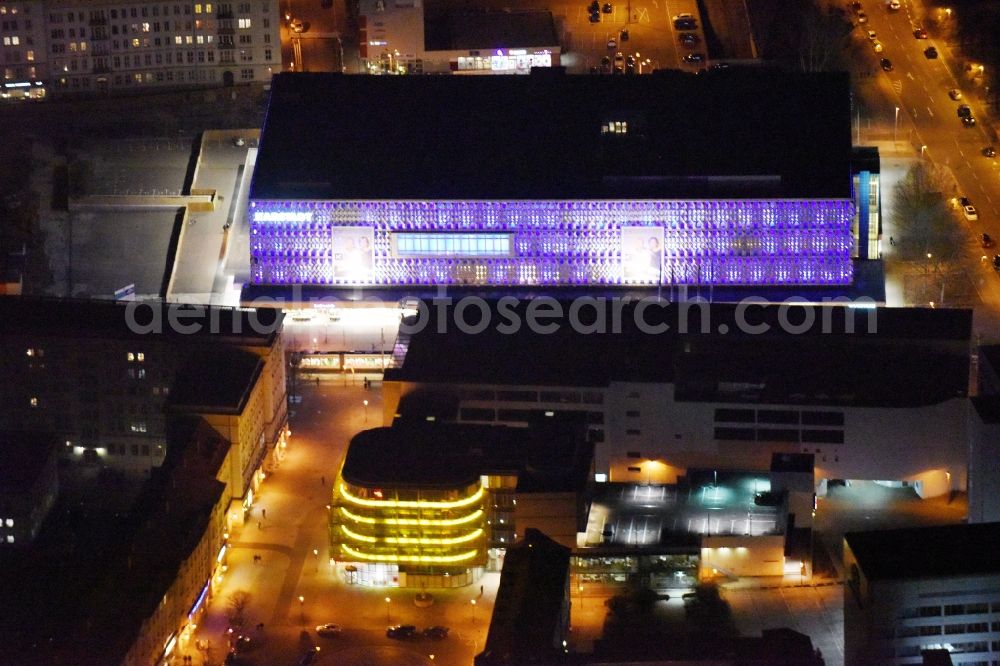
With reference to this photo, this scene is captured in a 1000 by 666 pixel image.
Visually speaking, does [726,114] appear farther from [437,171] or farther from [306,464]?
[306,464]

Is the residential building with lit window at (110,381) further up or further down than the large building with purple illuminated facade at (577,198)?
further down

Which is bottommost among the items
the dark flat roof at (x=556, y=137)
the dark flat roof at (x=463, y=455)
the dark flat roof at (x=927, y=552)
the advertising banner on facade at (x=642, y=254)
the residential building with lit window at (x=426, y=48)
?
the dark flat roof at (x=927, y=552)

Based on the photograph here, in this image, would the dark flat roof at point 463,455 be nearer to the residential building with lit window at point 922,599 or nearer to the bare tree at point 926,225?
the residential building with lit window at point 922,599

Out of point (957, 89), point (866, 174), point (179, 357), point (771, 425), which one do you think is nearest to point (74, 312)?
point (179, 357)

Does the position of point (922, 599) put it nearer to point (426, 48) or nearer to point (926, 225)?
point (926, 225)

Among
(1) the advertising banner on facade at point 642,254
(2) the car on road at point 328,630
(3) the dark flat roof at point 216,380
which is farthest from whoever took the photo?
(1) the advertising banner on facade at point 642,254

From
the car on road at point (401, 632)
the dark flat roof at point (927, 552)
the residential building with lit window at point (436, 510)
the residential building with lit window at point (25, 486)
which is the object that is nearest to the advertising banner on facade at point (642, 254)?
the residential building with lit window at point (436, 510)

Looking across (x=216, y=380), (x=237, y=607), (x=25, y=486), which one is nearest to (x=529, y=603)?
(x=237, y=607)
